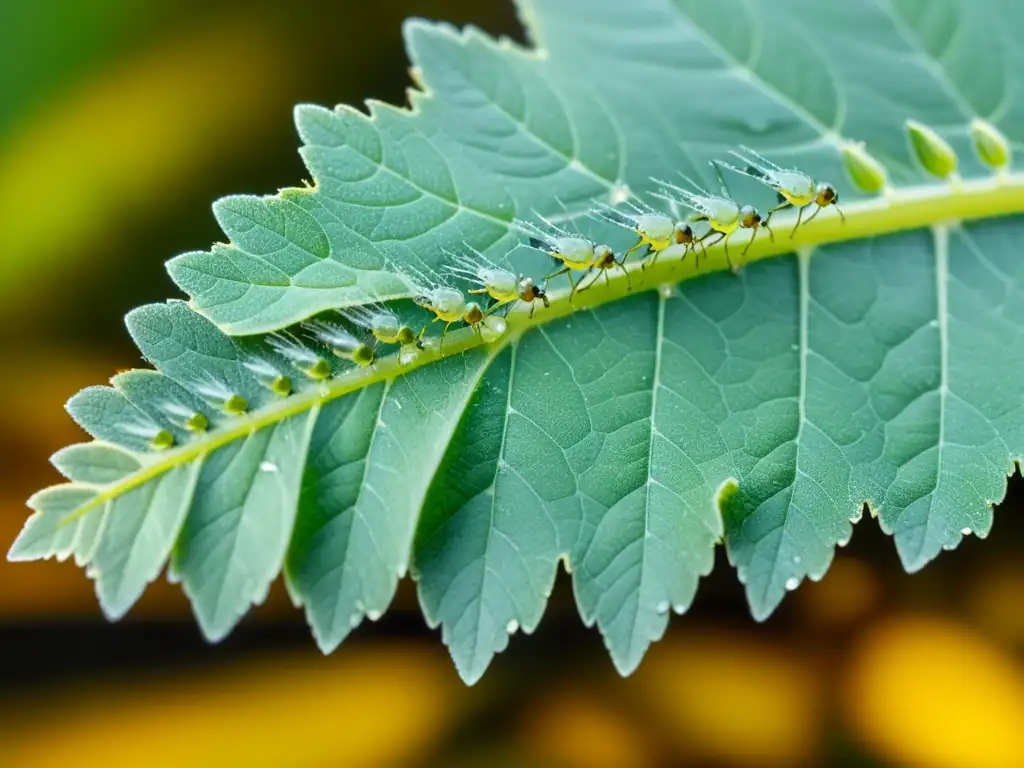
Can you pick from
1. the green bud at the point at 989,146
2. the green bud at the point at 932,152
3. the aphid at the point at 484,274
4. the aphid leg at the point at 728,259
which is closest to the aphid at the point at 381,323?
the aphid at the point at 484,274

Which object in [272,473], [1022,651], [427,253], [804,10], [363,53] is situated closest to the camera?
[272,473]

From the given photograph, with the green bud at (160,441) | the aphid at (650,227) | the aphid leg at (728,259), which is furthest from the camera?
the aphid leg at (728,259)

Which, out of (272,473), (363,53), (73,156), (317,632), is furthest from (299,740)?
(363,53)

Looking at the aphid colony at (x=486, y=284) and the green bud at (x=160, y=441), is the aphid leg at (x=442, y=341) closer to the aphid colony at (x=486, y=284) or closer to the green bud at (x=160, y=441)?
the aphid colony at (x=486, y=284)

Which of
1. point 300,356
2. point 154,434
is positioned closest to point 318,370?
point 300,356

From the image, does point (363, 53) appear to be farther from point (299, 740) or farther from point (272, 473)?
point (299, 740)

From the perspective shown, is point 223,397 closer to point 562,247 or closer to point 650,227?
point 562,247

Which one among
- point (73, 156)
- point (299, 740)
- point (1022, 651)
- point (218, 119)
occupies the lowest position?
point (1022, 651)

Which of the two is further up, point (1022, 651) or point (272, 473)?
point (272, 473)
